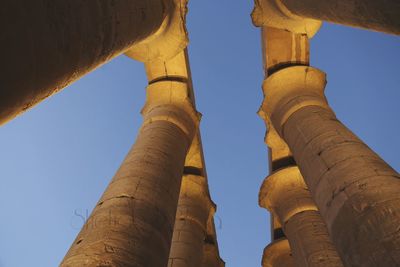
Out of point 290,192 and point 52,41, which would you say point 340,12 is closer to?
point 52,41

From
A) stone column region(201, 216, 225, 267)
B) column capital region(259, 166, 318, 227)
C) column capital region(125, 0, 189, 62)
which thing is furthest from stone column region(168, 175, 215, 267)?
column capital region(125, 0, 189, 62)

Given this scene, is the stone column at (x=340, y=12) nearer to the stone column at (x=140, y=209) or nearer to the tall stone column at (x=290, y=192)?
the tall stone column at (x=290, y=192)

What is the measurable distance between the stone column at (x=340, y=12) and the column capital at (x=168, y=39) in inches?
87.1

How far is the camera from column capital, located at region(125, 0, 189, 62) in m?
10.4

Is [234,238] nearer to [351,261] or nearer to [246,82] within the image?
[246,82]

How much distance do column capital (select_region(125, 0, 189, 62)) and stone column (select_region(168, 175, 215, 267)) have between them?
4.88 m

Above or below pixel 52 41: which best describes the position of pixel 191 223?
above

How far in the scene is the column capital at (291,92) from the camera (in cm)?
1062

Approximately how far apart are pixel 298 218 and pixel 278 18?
596 centimetres

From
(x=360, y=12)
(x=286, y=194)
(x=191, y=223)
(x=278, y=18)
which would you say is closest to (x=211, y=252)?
(x=191, y=223)

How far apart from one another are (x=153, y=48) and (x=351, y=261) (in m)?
7.62

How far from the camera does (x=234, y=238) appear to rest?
12256cm

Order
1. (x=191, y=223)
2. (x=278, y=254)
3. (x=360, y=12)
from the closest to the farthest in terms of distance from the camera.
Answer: (x=360, y=12) < (x=191, y=223) < (x=278, y=254)

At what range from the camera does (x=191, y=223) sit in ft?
44.3
